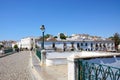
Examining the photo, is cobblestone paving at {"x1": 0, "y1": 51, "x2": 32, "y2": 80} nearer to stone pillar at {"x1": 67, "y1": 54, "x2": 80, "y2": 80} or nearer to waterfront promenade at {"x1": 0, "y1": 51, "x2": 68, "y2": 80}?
waterfront promenade at {"x1": 0, "y1": 51, "x2": 68, "y2": 80}

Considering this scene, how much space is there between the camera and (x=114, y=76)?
17.0ft

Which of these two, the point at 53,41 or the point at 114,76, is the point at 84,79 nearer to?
the point at 114,76

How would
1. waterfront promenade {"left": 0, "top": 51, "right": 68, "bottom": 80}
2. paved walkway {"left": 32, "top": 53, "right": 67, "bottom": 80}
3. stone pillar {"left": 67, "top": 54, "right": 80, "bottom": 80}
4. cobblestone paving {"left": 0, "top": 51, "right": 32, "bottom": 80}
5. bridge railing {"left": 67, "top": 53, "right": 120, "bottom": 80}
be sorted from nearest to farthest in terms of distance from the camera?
bridge railing {"left": 67, "top": 53, "right": 120, "bottom": 80} → stone pillar {"left": 67, "top": 54, "right": 80, "bottom": 80} → paved walkway {"left": 32, "top": 53, "right": 67, "bottom": 80} → waterfront promenade {"left": 0, "top": 51, "right": 68, "bottom": 80} → cobblestone paving {"left": 0, "top": 51, "right": 32, "bottom": 80}

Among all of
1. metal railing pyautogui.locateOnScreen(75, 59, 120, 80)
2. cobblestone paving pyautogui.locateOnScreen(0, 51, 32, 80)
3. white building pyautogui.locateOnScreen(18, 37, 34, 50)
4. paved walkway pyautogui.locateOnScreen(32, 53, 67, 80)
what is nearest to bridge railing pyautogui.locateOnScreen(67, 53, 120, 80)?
metal railing pyautogui.locateOnScreen(75, 59, 120, 80)

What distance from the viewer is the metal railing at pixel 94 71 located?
543 cm

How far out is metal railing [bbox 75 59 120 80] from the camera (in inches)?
214

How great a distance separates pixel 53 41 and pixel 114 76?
64838 mm

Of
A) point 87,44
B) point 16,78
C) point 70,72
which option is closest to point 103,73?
point 70,72

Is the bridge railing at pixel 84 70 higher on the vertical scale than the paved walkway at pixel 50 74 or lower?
higher

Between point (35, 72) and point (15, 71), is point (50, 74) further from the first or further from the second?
point (15, 71)

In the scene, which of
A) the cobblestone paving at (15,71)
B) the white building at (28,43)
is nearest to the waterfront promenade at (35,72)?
the cobblestone paving at (15,71)

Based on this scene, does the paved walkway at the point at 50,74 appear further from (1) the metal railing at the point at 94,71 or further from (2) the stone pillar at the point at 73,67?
(1) the metal railing at the point at 94,71

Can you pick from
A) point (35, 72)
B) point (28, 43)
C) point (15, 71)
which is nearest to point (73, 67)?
point (35, 72)

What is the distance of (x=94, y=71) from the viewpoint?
632 cm
